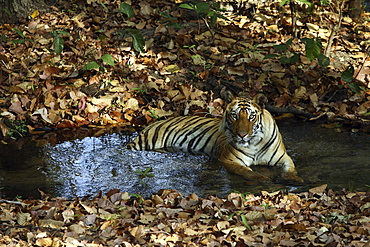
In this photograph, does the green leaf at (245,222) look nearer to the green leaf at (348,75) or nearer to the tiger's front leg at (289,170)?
the tiger's front leg at (289,170)

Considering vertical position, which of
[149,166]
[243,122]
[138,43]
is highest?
[138,43]

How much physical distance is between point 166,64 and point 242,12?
2.41 m

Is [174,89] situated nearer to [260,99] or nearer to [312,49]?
[312,49]

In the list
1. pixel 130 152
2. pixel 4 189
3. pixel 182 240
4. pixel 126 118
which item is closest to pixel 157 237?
pixel 182 240

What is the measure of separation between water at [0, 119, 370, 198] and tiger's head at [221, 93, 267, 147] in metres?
0.39

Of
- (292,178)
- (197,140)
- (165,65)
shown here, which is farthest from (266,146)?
(165,65)

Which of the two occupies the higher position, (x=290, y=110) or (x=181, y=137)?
(x=290, y=110)

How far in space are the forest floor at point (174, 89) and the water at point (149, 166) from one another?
1.32 ft

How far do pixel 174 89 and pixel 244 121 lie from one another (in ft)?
8.83

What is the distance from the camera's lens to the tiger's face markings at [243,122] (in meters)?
5.73

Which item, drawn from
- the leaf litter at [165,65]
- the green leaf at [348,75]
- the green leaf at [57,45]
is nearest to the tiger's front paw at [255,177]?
the leaf litter at [165,65]

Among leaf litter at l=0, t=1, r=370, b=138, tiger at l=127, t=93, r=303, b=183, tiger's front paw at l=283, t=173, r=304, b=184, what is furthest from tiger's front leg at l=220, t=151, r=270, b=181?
leaf litter at l=0, t=1, r=370, b=138

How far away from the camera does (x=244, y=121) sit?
5.76 meters

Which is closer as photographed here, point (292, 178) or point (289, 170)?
point (292, 178)
